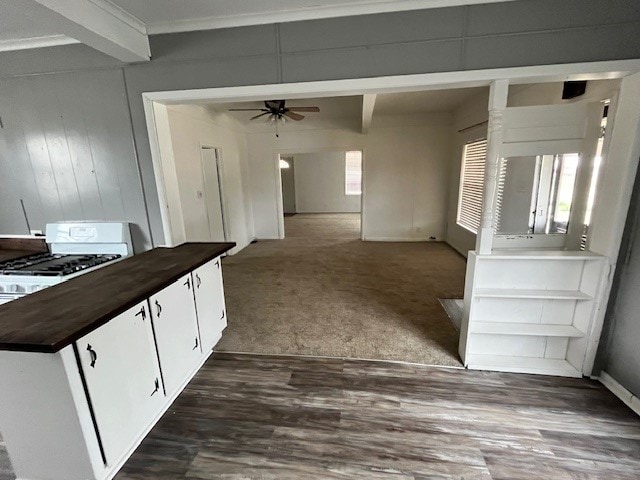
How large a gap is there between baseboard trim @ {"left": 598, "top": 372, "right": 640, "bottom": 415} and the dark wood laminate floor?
0.04 meters

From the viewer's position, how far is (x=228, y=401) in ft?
6.35

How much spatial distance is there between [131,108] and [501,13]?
274 centimetres

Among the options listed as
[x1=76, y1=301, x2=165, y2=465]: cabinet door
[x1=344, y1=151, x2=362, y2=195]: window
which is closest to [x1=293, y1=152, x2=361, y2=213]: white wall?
[x1=344, y1=151, x2=362, y2=195]: window

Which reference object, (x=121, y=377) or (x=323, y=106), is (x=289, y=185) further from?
(x=121, y=377)

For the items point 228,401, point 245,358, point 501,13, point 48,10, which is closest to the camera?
point 48,10

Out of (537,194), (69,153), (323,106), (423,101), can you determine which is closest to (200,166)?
(69,153)

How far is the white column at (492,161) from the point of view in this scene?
6.04 feet

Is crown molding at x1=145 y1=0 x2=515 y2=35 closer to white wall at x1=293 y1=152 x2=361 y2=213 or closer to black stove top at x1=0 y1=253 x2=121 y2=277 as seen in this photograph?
black stove top at x1=0 y1=253 x2=121 y2=277

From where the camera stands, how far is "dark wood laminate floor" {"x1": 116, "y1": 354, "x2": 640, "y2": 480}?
1.47m

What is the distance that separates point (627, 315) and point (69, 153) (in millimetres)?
4419

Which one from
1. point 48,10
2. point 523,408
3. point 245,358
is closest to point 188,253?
point 245,358

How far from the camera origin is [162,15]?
6.34ft

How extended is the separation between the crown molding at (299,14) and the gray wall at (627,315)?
5.76 ft

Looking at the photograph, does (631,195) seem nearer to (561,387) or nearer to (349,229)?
(561,387)
